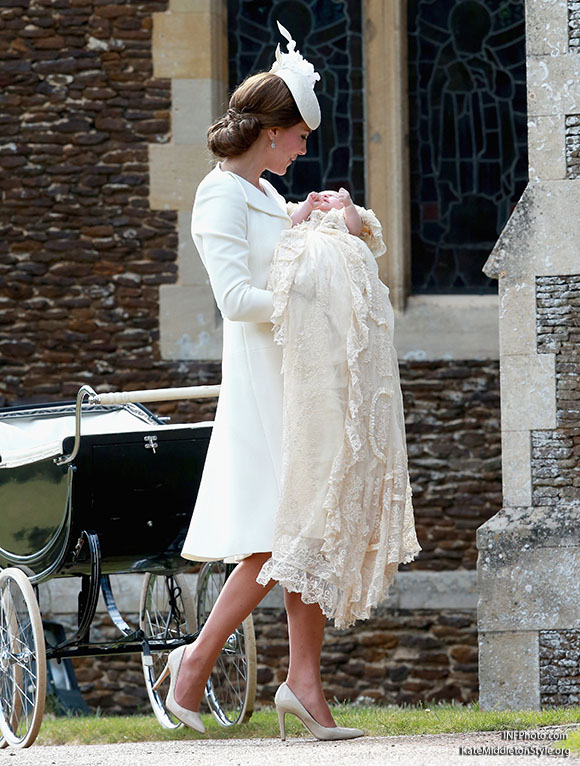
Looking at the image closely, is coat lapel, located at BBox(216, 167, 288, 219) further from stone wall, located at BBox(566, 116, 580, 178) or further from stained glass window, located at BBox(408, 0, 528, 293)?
stained glass window, located at BBox(408, 0, 528, 293)

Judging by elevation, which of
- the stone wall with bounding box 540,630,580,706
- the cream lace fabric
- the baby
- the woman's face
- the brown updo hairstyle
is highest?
the brown updo hairstyle

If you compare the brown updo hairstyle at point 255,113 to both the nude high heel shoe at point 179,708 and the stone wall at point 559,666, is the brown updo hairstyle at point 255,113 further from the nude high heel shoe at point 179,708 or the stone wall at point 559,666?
the stone wall at point 559,666

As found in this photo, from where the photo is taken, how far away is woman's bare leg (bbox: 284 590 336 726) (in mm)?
3785

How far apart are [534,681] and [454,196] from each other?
157 inches

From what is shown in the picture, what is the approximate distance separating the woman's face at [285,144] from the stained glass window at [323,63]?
4565mm

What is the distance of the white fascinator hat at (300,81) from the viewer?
12.8 feet

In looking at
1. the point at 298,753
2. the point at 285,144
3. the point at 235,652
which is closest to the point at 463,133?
the point at 235,652

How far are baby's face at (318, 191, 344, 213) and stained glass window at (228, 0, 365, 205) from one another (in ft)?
14.8

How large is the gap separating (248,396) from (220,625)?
66cm

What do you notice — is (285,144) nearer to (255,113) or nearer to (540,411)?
(255,113)

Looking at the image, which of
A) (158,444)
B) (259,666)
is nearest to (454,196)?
(259,666)

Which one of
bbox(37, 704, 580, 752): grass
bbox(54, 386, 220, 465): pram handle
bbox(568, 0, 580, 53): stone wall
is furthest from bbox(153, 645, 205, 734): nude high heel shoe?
bbox(568, 0, 580, 53): stone wall

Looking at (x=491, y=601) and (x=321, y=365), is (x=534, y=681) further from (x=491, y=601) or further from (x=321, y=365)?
(x=321, y=365)

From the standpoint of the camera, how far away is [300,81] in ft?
12.8
